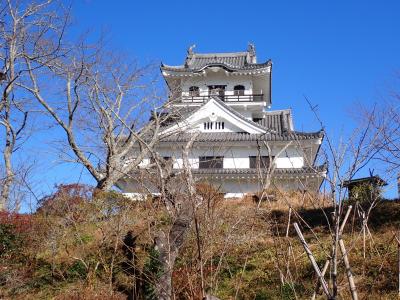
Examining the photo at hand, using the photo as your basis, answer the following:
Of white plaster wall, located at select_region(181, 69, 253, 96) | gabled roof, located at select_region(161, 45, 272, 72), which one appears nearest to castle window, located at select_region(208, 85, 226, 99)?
white plaster wall, located at select_region(181, 69, 253, 96)

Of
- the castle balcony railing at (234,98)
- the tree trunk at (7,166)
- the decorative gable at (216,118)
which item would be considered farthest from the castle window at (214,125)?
the tree trunk at (7,166)

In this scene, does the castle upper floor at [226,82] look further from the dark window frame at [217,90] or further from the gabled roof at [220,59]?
the gabled roof at [220,59]

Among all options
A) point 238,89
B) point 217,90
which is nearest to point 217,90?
point 217,90

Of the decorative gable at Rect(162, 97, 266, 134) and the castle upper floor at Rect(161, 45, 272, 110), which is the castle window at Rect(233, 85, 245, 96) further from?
the decorative gable at Rect(162, 97, 266, 134)

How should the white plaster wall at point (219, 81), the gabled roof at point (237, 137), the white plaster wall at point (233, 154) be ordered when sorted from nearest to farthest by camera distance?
the gabled roof at point (237, 137) → the white plaster wall at point (233, 154) → the white plaster wall at point (219, 81)

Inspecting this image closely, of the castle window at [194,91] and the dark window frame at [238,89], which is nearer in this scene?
the castle window at [194,91]

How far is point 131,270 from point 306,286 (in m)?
3.47

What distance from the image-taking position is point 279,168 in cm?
2114

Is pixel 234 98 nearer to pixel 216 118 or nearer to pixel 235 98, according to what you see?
pixel 235 98

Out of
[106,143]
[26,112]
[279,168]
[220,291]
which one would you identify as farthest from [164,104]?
[220,291]

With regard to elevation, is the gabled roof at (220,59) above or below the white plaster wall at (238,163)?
above

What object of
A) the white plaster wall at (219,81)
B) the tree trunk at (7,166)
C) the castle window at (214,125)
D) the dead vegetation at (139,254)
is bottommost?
the dead vegetation at (139,254)

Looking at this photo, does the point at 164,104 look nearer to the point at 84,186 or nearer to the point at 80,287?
the point at 84,186

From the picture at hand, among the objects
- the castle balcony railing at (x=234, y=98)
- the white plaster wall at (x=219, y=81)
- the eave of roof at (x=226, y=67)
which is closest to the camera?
the castle balcony railing at (x=234, y=98)
